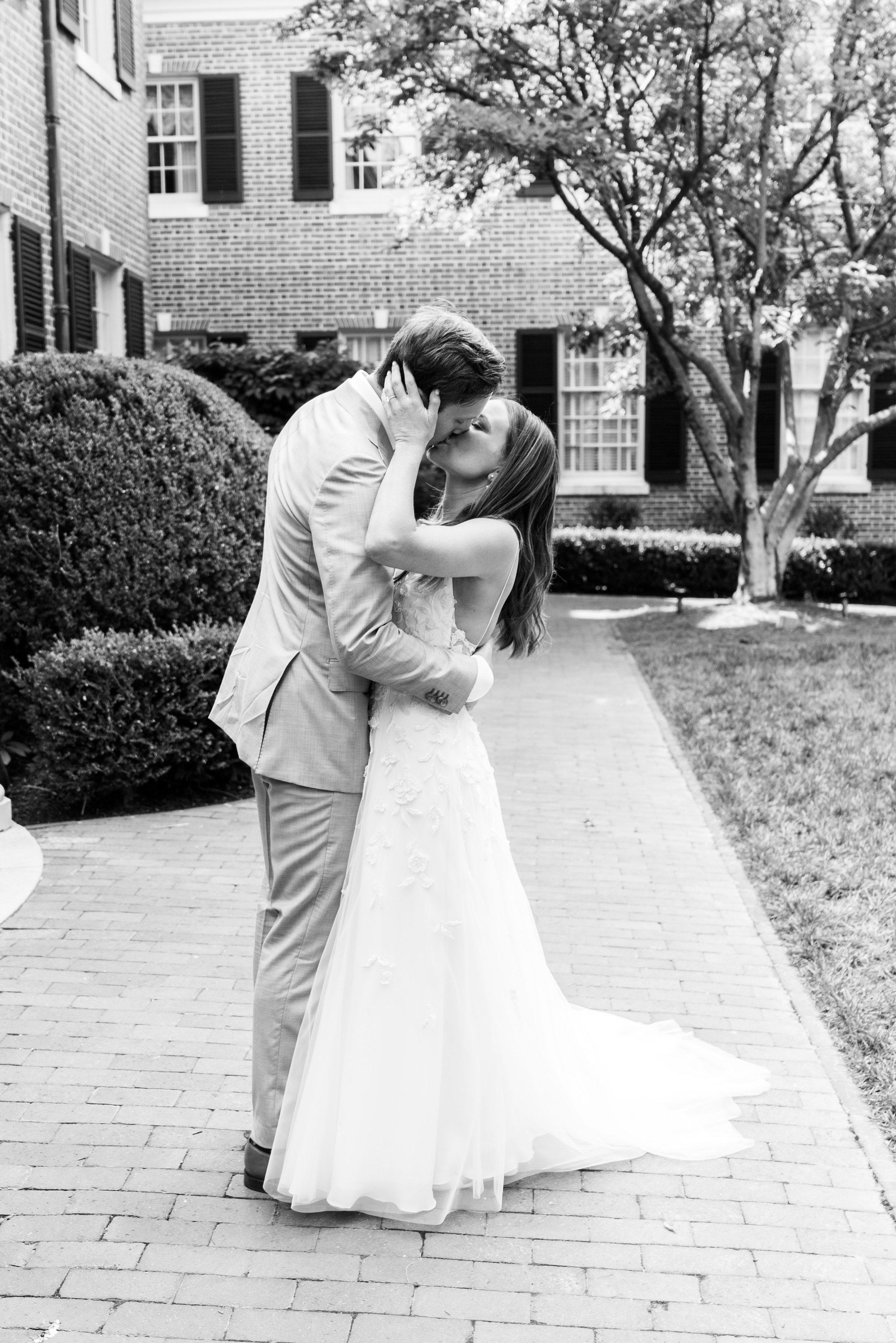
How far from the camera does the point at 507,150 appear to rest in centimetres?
1261

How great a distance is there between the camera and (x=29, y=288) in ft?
37.6

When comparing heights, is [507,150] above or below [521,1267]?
above

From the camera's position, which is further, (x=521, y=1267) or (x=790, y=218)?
(x=790, y=218)

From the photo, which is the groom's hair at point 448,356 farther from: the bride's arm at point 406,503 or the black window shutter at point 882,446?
the black window shutter at point 882,446

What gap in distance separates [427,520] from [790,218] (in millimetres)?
13440

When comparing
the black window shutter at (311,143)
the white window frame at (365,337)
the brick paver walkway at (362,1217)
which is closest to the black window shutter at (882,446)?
the white window frame at (365,337)

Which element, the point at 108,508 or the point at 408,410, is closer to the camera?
the point at 408,410

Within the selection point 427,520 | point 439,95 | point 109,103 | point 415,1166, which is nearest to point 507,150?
point 439,95

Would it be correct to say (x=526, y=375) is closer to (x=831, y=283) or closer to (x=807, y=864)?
(x=831, y=283)

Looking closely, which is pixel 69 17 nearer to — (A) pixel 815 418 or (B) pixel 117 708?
(B) pixel 117 708

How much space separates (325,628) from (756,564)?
13.0 m

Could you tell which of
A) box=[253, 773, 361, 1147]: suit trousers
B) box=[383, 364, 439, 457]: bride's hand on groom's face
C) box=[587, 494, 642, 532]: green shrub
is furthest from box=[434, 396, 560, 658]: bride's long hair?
box=[587, 494, 642, 532]: green shrub

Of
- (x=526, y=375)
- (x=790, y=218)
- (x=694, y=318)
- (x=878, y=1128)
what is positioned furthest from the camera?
(x=526, y=375)

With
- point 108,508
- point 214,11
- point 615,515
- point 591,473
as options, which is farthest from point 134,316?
point 591,473
